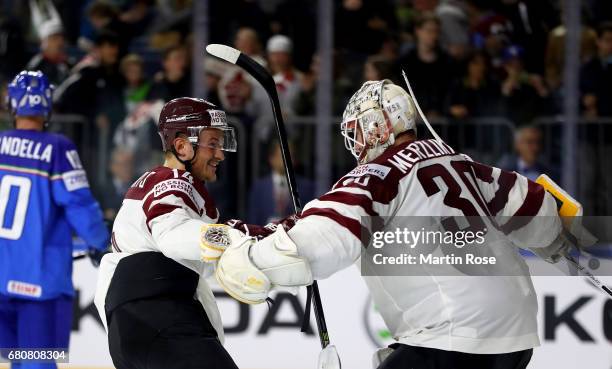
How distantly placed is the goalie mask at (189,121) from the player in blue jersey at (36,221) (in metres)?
1.35

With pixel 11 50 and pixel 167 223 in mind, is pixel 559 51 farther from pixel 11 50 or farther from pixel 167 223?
pixel 167 223

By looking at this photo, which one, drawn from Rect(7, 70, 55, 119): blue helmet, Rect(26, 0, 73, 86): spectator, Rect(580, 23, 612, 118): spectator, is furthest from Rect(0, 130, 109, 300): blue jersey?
Rect(580, 23, 612, 118): spectator

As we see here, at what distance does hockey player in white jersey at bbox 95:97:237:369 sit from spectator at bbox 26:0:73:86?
383cm

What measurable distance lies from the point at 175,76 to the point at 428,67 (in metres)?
1.61

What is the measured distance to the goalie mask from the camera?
3875 millimetres

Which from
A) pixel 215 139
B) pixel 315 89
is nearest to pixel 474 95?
pixel 315 89

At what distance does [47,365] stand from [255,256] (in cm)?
221

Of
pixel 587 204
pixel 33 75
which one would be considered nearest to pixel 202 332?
pixel 33 75

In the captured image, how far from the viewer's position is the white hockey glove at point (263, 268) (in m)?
3.17

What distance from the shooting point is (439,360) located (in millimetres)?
3330

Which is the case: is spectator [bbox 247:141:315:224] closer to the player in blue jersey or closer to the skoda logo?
the skoda logo

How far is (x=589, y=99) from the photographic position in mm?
7004

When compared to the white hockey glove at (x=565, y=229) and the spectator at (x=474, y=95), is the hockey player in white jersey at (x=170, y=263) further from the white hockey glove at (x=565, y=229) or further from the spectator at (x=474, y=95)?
the spectator at (x=474, y=95)

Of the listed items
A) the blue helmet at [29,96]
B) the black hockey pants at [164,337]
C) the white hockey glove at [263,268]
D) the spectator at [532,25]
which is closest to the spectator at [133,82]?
the blue helmet at [29,96]
